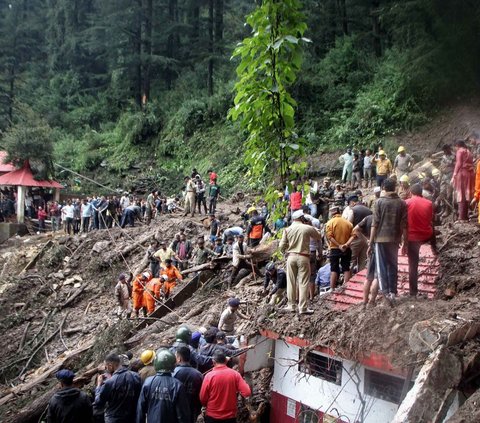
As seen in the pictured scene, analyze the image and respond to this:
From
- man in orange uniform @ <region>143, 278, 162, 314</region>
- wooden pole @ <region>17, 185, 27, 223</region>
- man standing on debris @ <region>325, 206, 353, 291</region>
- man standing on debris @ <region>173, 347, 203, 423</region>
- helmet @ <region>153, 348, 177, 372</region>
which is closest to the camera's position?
helmet @ <region>153, 348, 177, 372</region>

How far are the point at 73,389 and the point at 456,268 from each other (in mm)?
5790

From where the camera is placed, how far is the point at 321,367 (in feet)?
26.0

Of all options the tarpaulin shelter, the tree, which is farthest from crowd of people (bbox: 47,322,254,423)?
the tarpaulin shelter

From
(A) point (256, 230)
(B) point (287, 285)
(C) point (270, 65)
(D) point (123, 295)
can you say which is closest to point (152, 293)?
(D) point (123, 295)

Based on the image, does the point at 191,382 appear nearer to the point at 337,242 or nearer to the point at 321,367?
the point at 321,367

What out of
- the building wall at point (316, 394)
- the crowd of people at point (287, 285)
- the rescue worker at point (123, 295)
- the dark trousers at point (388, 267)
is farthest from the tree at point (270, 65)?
the rescue worker at point (123, 295)

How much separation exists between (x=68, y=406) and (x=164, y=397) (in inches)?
51.4

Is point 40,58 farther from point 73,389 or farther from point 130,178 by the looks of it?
point 73,389

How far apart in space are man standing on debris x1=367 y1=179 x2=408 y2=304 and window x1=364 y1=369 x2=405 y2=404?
102 centimetres

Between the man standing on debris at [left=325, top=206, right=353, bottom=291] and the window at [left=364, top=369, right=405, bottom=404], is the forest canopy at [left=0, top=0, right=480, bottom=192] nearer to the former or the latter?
the man standing on debris at [left=325, top=206, right=353, bottom=291]

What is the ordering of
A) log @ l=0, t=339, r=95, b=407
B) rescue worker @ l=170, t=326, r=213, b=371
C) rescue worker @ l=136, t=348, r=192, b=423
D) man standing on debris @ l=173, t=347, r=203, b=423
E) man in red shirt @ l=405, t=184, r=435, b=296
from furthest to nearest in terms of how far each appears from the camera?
log @ l=0, t=339, r=95, b=407
rescue worker @ l=170, t=326, r=213, b=371
man in red shirt @ l=405, t=184, r=435, b=296
man standing on debris @ l=173, t=347, r=203, b=423
rescue worker @ l=136, t=348, r=192, b=423

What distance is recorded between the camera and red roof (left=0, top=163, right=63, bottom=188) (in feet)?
94.8

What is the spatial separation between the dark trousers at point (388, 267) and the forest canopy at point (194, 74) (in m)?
9.41

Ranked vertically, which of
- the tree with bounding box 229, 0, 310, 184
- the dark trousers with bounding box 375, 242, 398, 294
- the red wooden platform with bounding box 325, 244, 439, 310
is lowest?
the red wooden platform with bounding box 325, 244, 439, 310
